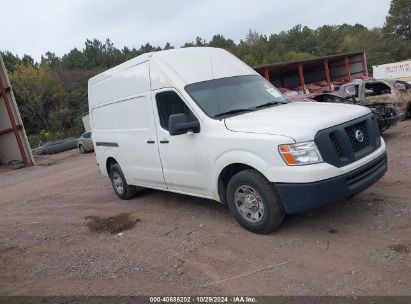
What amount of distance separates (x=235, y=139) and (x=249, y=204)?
821 mm

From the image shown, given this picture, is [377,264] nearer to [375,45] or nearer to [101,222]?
[101,222]

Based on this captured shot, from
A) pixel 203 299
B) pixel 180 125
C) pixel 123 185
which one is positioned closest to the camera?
pixel 203 299

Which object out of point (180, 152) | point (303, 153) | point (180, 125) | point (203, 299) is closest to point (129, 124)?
point (180, 152)

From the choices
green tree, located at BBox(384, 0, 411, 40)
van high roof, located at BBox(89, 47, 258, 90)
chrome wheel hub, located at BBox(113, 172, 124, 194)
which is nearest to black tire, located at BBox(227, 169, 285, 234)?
van high roof, located at BBox(89, 47, 258, 90)

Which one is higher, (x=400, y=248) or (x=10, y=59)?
(x=10, y=59)

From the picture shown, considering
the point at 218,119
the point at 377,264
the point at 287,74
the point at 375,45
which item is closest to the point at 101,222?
the point at 218,119

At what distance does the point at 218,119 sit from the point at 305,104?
134 cm

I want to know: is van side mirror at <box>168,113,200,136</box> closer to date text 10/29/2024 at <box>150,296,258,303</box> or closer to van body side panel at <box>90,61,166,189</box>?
van body side panel at <box>90,61,166,189</box>

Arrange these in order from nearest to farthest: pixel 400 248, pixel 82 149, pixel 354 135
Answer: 1. pixel 400 248
2. pixel 354 135
3. pixel 82 149

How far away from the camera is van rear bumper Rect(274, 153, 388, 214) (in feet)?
14.6

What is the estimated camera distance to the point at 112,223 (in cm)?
669

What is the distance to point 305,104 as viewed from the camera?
5793mm

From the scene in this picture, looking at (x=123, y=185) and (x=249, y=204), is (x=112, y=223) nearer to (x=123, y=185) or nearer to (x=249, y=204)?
(x=123, y=185)

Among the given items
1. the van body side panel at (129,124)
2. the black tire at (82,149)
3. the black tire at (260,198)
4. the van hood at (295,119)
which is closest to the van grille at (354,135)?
the van hood at (295,119)
